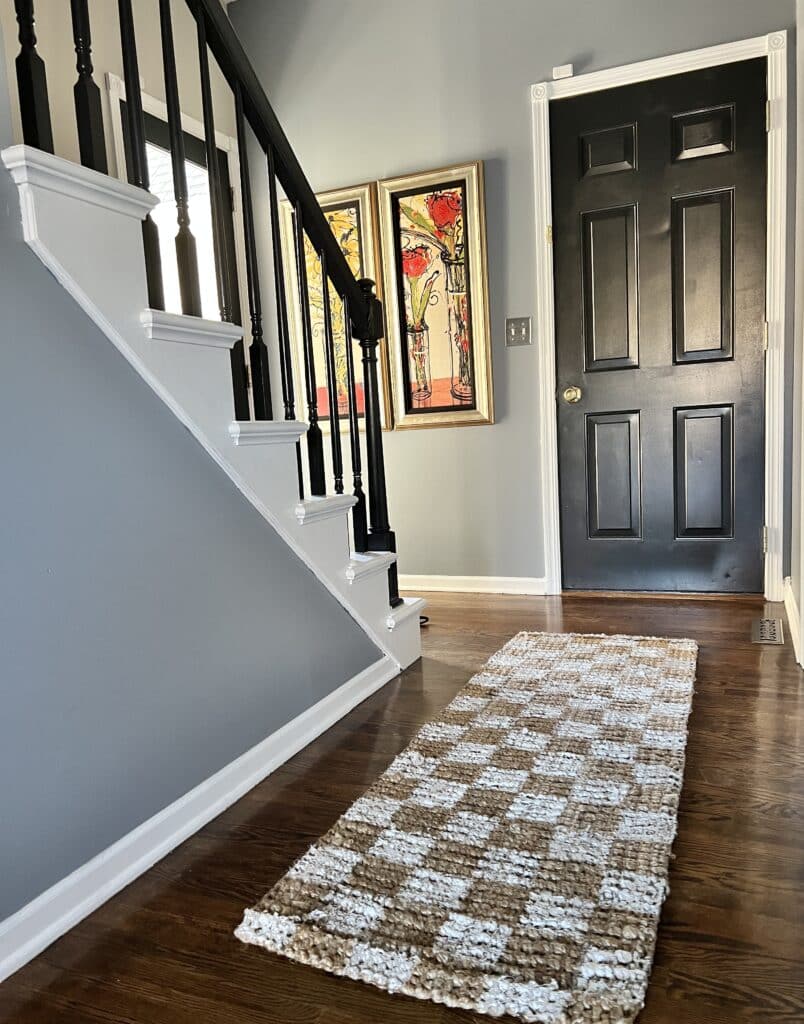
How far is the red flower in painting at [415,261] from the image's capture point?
3.38 meters

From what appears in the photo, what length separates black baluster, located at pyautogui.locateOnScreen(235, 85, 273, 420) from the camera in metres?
1.67

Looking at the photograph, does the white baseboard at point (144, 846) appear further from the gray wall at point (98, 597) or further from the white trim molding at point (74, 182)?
the white trim molding at point (74, 182)

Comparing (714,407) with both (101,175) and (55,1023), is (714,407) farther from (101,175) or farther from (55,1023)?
(55,1023)

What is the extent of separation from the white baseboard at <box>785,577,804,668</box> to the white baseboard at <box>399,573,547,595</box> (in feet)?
3.28

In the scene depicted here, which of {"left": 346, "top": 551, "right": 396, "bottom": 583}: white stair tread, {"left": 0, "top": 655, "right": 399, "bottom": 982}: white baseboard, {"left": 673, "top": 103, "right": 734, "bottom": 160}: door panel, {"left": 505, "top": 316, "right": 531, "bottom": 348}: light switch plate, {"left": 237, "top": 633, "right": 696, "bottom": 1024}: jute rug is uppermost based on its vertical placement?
{"left": 673, "top": 103, "right": 734, "bottom": 160}: door panel

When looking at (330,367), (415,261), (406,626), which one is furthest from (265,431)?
(415,261)

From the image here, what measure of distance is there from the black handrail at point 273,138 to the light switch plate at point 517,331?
3.85ft

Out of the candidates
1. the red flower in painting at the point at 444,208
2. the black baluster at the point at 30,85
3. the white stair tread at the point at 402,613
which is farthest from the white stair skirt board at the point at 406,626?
the red flower in painting at the point at 444,208

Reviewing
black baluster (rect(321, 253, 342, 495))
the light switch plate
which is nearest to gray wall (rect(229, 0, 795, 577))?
the light switch plate

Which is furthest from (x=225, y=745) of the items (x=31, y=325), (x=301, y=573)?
(x=31, y=325)

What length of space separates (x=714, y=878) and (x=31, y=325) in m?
1.45

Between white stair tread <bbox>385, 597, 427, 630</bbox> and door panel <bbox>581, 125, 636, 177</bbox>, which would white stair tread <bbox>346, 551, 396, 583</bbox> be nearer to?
white stair tread <bbox>385, 597, 427, 630</bbox>

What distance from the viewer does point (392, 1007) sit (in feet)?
3.27

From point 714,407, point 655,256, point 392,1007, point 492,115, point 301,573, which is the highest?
point 492,115
